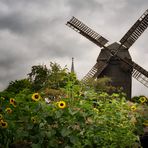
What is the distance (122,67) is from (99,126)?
2312 cm

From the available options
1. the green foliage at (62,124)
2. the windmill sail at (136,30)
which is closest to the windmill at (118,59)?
the windmill sail at (136,30)

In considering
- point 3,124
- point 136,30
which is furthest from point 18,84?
point 3,124

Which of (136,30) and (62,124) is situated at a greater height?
(136,30)

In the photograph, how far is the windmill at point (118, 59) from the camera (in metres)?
32.5

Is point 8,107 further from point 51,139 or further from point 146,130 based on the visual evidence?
point 146,130

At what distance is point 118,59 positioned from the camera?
32594 mm

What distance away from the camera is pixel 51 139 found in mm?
8656

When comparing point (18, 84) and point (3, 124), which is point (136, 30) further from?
point (3, 124)

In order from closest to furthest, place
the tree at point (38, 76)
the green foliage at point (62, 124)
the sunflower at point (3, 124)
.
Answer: the green foliage at point (62, 124)
the sunflower at point (3, 124)
the tree at point (38, 76)

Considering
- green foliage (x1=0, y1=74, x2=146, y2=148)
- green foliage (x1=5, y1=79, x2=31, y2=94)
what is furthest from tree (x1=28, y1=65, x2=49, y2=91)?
green foliage (x1=0, y1=74, x2=146, y2=148)

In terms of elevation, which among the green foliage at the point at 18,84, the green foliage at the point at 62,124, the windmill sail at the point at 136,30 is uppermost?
the windmill sail at the point at 136,30

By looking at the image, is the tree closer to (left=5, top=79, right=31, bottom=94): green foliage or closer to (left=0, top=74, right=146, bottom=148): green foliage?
(left=5, top=79, right=31, bottom=94): green foliage

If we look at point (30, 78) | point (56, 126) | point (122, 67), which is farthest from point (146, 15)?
point (56, 126)

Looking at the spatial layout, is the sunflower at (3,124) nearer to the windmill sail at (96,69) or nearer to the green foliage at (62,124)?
the green foliage at (62,124)
